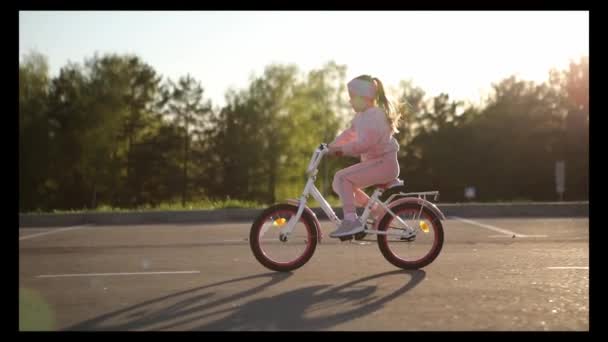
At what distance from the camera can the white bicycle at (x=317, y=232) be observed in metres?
7.19

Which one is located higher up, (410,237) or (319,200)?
(319,200)

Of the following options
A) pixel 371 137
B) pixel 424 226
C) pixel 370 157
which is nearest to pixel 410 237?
pixel 424 226

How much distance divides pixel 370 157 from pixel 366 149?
145mm

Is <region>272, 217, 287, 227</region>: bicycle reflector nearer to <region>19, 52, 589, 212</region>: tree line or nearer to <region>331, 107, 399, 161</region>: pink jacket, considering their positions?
<region>331, 107, 399, 161</region>: pink jacket

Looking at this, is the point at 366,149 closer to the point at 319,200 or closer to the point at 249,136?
the point at 319,200

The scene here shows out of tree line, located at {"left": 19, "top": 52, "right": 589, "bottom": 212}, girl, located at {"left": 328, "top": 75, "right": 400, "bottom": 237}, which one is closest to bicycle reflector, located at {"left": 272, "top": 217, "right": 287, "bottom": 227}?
girl, located at {"left": 328, "top": 75, "right": 400, "bottom": 237}

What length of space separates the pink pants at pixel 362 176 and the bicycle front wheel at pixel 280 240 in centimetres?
44

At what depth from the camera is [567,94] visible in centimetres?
6362

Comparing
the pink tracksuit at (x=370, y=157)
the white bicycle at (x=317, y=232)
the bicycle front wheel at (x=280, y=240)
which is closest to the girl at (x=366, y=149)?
the pink tracksuit at (x=370, y=157)

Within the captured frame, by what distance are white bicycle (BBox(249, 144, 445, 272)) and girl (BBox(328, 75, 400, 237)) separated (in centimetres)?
13

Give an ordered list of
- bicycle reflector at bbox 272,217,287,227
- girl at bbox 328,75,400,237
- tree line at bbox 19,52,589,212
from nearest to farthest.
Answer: girl at bbox 328,75,400,237
bicycle reflector at bbox 272,217,287,227
tree line at bbox 19,52,589,212

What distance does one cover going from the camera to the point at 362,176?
715 centimetres

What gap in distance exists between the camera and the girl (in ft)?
23.3
